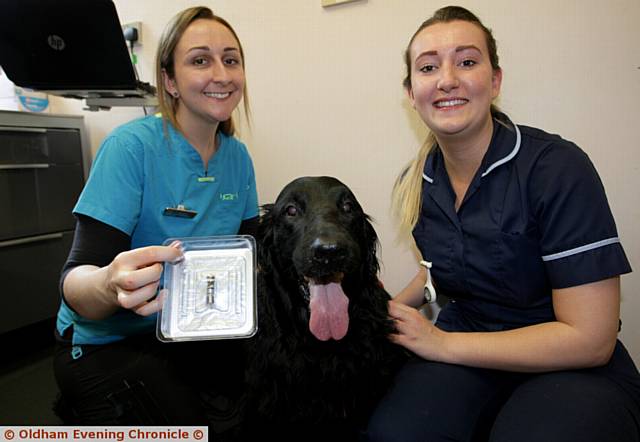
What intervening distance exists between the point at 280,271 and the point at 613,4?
138 centimetres

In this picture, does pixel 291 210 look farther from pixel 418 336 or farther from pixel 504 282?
pixel 504 282

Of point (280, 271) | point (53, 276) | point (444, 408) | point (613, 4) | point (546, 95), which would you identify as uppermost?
point (613, 4)

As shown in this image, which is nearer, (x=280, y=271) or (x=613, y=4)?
(x=280, y=271)

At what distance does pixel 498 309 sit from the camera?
1.23 m

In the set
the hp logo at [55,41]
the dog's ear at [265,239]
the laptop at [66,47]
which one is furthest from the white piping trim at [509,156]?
the hp logo at [55,41]

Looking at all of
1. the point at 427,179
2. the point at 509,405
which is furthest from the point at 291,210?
the point at 509,405

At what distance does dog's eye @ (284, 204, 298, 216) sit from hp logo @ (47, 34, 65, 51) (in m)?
1.31

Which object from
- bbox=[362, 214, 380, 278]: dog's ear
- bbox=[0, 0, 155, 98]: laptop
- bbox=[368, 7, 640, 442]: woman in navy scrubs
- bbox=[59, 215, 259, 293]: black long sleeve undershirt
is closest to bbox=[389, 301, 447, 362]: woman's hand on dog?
bbox=[368, 7, 640, 442]: woman in navy scrubs

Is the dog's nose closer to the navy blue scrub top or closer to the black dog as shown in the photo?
Answer: the black dog

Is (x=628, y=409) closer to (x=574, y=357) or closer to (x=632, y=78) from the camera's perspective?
(x=574, y=357)

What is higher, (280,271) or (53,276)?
(280,271)

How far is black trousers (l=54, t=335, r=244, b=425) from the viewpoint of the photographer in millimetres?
1187

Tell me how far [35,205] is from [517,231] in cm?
238

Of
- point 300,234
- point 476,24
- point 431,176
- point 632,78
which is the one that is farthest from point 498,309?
point 632,78
